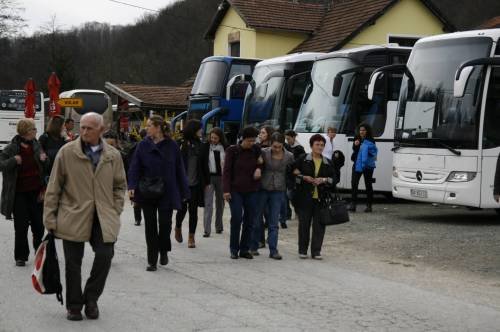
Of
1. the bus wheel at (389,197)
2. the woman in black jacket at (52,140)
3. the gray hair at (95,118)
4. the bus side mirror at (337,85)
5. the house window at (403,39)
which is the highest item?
the house window at (403,39)

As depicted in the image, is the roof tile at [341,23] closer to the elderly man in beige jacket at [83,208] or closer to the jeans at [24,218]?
the jeans at [24,218]

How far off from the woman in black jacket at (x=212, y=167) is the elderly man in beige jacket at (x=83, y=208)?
5.97 metres

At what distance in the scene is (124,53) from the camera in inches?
3504

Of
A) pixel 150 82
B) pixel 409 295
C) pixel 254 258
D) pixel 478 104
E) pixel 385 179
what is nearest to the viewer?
pixel 409 295

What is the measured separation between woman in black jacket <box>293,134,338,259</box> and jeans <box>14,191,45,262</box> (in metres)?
3.45

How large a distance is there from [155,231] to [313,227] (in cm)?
252

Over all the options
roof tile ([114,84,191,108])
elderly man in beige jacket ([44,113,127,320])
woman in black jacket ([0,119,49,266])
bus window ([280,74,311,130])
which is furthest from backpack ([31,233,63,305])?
roof tile ([114,84,191,108])

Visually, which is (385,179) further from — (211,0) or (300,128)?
(211,0)

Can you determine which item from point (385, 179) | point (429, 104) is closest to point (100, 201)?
point (429, 104)

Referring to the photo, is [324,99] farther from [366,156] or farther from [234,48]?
[234,48]

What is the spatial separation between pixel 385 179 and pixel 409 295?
11214 millimetres

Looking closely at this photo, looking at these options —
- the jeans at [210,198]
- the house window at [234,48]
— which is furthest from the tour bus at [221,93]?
the jeans at [210,198]

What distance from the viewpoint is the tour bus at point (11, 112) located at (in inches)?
1797

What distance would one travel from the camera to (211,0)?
67812 millimetres
